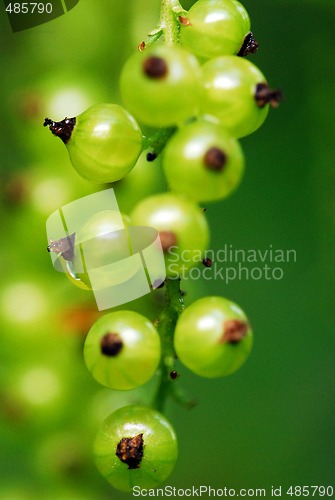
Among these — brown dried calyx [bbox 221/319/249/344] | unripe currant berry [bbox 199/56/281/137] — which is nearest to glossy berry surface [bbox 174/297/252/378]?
brown dried calyx [bbox 221/319/249/344]

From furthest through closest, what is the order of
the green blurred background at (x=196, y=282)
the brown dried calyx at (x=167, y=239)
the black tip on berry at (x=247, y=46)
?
the green blurred background at (x=196, y=282) < the black tip on berry at (x=247, y=46) < the brown dried calyx at (x=167, y=239)

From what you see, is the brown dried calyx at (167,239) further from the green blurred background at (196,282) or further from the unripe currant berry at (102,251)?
the green blurred background at (196,282)

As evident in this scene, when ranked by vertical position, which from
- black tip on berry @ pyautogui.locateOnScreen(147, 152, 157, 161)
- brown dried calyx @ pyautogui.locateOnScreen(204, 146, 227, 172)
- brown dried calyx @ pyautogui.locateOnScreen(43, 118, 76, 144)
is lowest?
brown dried calyx @ pyautogui.locateOnScreen(204, 146, 227, 172)

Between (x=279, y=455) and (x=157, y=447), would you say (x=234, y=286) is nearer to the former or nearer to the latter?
(x=279, y=455)

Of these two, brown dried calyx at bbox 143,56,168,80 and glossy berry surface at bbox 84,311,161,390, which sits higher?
brown dried calyx at bbox 143,56,168,80

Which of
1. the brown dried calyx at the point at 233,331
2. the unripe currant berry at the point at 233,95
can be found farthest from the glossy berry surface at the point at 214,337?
the unripe currant berry at the point at 233,95

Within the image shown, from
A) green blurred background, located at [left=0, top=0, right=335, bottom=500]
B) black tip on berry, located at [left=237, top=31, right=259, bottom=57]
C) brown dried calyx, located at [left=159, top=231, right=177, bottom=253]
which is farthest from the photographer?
green blurred background, located at [left=0, top=0, right=335, bottom=500]

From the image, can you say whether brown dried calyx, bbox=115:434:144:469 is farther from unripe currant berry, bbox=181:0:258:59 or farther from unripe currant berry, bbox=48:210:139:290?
unripe currant berry, bbox=181:0:258:59
